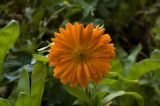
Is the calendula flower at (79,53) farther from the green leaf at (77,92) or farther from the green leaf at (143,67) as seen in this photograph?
the green leaf at (143,67)

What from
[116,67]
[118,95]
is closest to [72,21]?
[116,67]

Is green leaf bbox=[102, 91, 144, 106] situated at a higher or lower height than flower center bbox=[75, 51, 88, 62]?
lower

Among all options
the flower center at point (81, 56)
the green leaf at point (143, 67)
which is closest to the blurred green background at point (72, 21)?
the green leaf at point (143, 67)

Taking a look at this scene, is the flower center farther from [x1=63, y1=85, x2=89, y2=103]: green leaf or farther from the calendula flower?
[x1=63, y1=85, x2=89, y2=103]: green leaf

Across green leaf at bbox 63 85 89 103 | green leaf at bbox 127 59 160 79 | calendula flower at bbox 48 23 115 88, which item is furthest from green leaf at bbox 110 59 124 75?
calendula flower at bbox 48 23 115 88

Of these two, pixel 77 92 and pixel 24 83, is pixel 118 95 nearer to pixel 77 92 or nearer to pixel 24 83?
pixel 77 92

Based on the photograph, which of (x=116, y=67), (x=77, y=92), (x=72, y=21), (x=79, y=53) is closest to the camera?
(x=79, y=53)
